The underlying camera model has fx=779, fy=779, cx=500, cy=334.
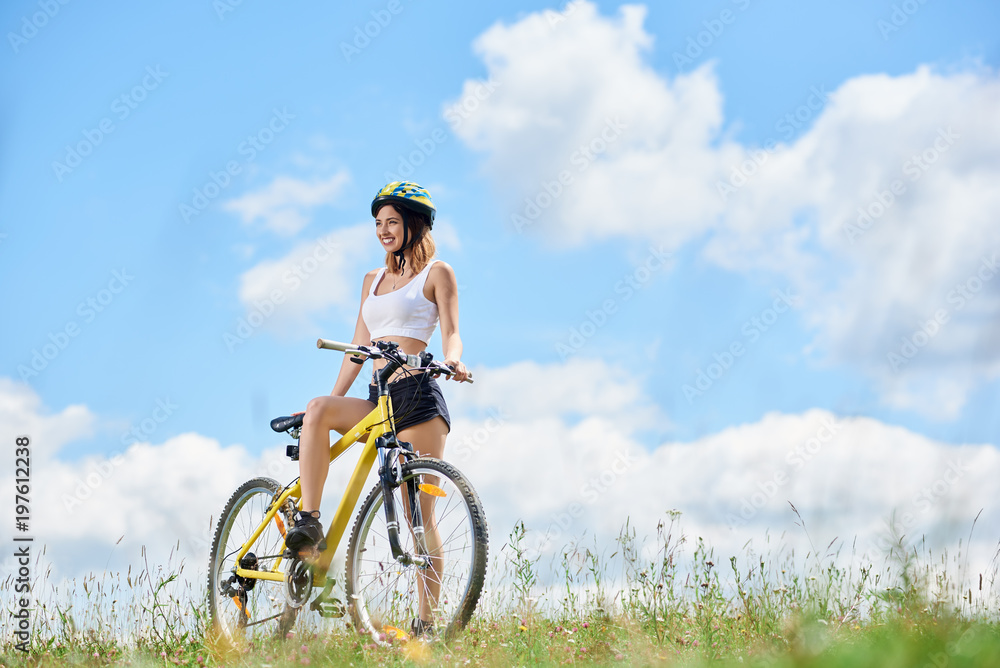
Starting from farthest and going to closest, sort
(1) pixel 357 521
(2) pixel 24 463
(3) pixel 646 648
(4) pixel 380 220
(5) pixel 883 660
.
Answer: (2) pixel 24 463
(4) pixel 380 220
(1) pixel 357 521
(3) pixel 646 648
(5) pixel 883 660

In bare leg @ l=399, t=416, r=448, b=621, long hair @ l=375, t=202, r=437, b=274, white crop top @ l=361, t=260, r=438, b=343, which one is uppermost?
long hair @ l=375, t=202, r=437, b=274

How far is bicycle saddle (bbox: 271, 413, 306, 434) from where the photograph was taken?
541 cm

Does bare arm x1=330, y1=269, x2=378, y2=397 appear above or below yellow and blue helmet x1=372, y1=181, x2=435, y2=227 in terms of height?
below

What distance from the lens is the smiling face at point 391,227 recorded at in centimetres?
559

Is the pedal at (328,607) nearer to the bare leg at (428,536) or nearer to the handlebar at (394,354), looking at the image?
the bare leg at (428,536)

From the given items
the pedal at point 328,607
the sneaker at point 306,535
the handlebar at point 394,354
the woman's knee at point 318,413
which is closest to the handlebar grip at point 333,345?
the handlebar at point 394,354

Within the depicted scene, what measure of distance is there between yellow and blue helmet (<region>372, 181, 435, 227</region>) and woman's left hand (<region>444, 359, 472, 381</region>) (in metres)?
1.35

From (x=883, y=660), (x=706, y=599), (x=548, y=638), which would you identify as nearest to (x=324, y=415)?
(x=548, y=638)

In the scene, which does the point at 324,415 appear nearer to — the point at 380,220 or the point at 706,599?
the point at 380,220

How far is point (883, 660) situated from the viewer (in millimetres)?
2221

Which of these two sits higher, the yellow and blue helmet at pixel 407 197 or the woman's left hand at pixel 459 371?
the yellow and blue helmet at pixel 407 197

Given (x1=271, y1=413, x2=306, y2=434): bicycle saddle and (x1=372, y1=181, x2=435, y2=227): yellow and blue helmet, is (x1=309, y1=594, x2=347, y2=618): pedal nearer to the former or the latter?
(x1=271, y1=413, x2=306, y2=434): bicycle saddle

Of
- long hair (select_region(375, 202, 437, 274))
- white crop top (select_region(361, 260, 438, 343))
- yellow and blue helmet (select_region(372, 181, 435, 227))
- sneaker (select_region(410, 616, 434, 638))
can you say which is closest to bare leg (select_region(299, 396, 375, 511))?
white crop top (select_region(361, 260, 438, 343))

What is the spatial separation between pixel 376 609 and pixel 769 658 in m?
2.59
